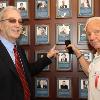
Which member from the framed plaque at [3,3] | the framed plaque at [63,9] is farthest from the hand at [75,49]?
the framed plaque at [3,3]

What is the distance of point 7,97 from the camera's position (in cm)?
140

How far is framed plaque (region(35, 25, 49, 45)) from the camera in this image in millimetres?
1749

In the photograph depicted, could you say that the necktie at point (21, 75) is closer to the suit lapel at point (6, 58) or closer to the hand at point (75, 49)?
the suit lapel at point (6, 58)

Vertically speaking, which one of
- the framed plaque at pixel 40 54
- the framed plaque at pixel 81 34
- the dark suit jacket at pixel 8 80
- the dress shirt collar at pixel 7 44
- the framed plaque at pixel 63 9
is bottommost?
the dark suit jacket at pixel 8 80

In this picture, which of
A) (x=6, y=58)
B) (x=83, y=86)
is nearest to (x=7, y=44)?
(x=6, y=58)

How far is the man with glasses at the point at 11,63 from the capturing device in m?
1.41

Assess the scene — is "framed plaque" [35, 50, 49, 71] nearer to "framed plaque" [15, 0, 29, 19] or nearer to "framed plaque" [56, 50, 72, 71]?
"framed plaque" [56, 50, 72, 71]

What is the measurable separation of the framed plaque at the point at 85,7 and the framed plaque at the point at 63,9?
0.20 feet

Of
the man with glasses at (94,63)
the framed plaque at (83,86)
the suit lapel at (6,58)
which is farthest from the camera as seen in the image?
the framed plaque at (83,86)

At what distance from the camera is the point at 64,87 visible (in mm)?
1741

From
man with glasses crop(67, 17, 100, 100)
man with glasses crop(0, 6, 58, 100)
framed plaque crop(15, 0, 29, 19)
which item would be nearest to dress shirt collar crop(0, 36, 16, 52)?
man with glasses crop(0, 6, 58, 100)

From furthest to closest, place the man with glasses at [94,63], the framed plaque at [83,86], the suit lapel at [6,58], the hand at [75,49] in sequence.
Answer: the framed plaque at [83,86] → the hand at [75,49] → the suit lapel at [6,58] → the man with glasses at [94,63]

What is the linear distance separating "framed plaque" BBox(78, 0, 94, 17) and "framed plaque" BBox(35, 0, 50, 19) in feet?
0.64

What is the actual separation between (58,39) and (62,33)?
0.14ft
